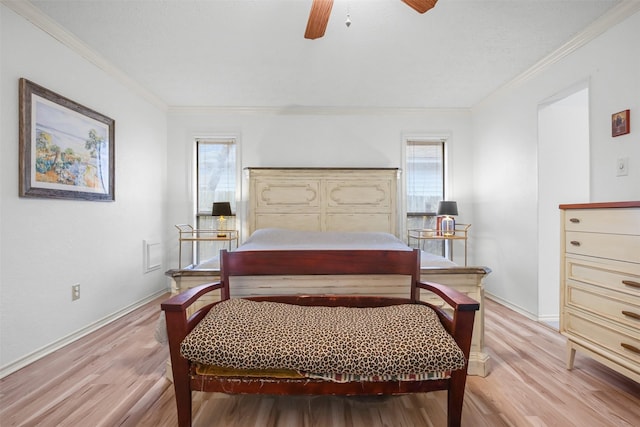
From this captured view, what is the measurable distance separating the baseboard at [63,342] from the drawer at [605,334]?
3731 mm

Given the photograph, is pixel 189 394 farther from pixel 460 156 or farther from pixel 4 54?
pixel 460 156

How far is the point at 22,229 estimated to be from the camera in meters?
1.94

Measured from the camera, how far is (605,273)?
1600 millimetres

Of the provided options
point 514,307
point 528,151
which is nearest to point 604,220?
point 528,151

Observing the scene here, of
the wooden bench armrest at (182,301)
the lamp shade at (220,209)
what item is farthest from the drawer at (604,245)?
the lamp shade at (220,209)

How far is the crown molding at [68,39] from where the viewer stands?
1.92 m

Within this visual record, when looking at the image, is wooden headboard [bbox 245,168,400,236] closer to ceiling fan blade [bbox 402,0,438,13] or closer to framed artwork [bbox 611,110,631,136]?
framed artwork [bbox 611,110,631,136]

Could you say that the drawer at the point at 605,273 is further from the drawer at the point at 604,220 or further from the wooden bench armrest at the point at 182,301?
the wooden bench armrest at the point at 182,301

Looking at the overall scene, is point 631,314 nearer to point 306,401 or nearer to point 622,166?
point 622,166

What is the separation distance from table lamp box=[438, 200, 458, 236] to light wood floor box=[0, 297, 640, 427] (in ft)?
5.74

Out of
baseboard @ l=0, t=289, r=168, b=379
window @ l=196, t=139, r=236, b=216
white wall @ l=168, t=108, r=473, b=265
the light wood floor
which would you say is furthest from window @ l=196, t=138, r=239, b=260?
the light wood floor

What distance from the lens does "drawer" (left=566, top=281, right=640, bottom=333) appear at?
147cm

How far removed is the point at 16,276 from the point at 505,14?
3.98 metres

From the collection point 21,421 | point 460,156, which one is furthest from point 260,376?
point 460,156
